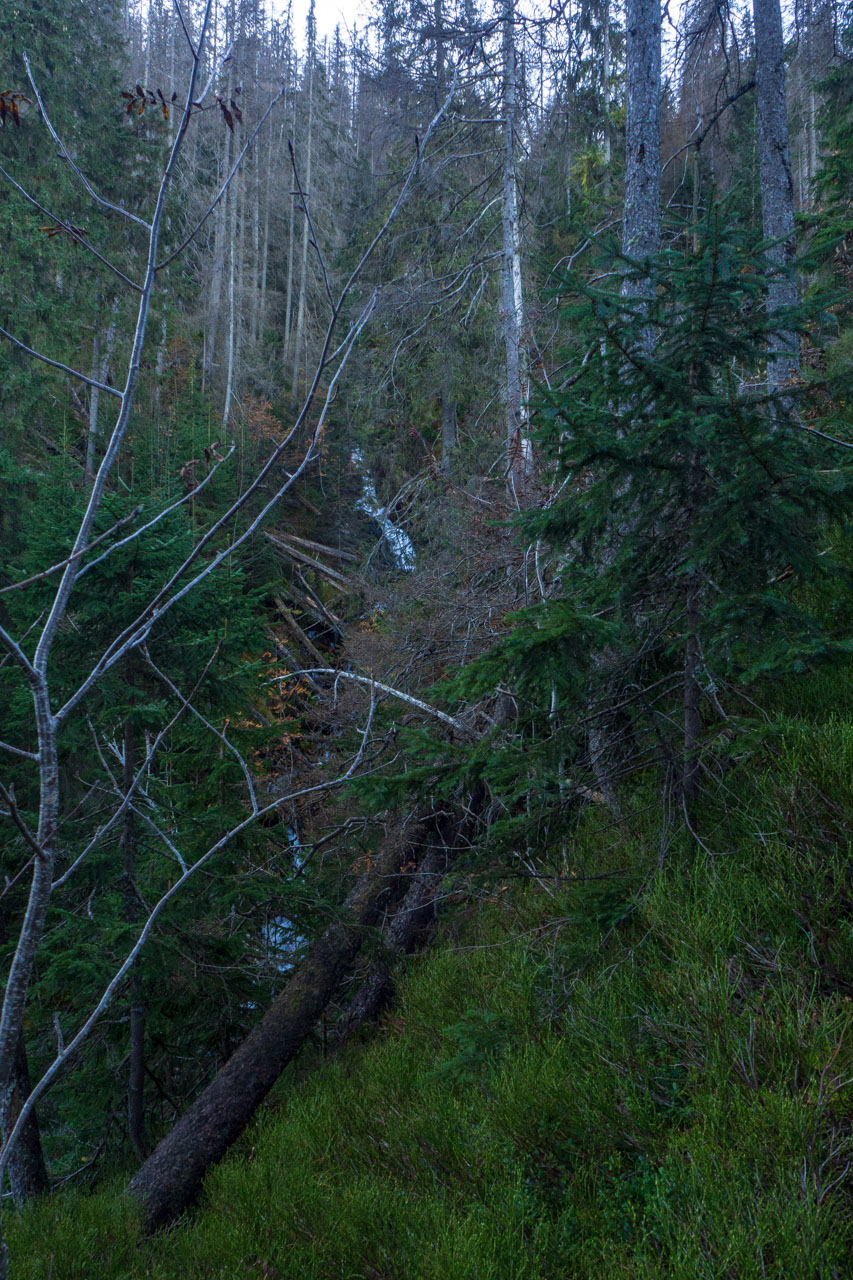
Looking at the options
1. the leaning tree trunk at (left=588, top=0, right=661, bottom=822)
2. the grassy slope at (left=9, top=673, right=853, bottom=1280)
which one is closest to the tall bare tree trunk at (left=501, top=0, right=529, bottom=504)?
the leaning tree trunk at (left=588, top=0, right=661, bottom=822)

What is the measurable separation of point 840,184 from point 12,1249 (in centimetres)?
1506

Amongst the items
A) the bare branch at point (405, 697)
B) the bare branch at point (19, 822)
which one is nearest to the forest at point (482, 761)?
the bare branch at point (19, 822)

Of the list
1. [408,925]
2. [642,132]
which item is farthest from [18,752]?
[642,132]

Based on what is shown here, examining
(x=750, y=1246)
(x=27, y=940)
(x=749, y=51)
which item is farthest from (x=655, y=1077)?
(x=749, y=51)

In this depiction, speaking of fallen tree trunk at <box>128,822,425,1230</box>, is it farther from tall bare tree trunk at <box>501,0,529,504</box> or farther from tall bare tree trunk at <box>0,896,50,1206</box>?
tall bare tree trunk at <box>501,0,529,504</box>

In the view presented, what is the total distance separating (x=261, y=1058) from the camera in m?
5.59

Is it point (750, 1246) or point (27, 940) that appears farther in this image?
point (750, 1246)

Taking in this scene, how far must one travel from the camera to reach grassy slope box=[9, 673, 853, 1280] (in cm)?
231

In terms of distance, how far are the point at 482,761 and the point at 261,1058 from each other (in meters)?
3.53

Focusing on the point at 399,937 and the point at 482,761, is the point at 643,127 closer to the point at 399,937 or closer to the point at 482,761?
the point at 482,761

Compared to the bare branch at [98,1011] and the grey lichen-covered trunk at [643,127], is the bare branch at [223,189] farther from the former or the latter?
the grey lichen-covered trunk at [643,127]

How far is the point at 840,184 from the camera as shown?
439 inches

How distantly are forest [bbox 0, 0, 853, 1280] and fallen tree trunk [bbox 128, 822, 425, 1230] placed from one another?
33 millimetres

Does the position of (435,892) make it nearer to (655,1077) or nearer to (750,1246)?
(655,1077)
